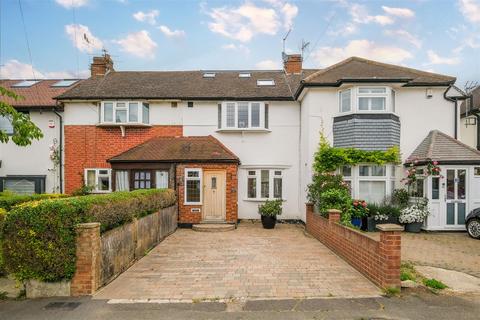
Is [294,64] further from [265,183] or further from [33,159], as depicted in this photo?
[33,159]

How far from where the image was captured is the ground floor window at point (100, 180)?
14.6 meters

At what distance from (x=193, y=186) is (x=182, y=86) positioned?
563 cm

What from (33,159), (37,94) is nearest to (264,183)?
(33,159)

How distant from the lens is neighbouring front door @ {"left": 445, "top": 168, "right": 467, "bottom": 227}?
1139 cm

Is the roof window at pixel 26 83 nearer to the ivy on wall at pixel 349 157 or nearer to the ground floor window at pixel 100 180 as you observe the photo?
the ground floor window at pixel 100 180

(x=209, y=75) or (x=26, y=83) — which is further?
(x=26, y=83)

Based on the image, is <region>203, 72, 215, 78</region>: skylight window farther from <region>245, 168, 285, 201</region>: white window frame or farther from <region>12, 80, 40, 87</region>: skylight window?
<region>12, 80, 40, 87</region>: skylight window

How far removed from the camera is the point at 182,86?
51.8 feet

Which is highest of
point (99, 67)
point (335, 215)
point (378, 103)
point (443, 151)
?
point (99, 67)

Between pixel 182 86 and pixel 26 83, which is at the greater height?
pixel 26 83

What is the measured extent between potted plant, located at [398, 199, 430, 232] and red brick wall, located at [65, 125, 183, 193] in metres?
10.8

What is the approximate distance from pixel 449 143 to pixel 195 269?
10999mm

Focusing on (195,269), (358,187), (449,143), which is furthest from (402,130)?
(195,269)

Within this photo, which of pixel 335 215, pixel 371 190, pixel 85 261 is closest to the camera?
pixel 85 261
